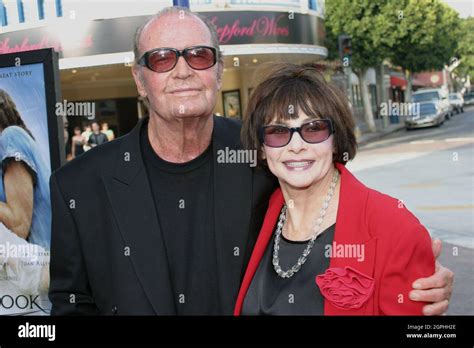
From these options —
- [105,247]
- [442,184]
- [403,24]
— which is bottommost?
[442,184]

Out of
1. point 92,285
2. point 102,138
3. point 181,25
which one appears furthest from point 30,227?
point 102,138

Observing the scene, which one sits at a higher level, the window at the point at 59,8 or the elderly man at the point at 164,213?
the window at the point at 59,8

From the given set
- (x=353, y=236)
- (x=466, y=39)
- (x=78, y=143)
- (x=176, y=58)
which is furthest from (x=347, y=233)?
(x=78, y=143)

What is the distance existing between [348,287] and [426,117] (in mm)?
21443

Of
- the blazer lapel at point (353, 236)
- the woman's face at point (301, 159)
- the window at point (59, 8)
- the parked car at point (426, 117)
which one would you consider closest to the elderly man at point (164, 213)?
the woman's face at point (301, 159)

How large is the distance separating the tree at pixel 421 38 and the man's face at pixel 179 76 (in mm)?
13467

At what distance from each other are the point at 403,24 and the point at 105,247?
1830 centimetres

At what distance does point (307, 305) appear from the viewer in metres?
1.61

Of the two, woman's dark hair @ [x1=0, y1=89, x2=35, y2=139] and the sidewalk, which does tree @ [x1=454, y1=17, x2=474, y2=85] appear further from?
the sidewalk

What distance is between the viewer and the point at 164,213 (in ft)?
6.00

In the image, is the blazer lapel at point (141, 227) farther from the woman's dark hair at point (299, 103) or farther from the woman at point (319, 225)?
the woman's dark hair at point (299, 103)

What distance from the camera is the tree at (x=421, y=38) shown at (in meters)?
17.2

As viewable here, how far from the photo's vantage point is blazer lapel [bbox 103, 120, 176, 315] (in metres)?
1.75
